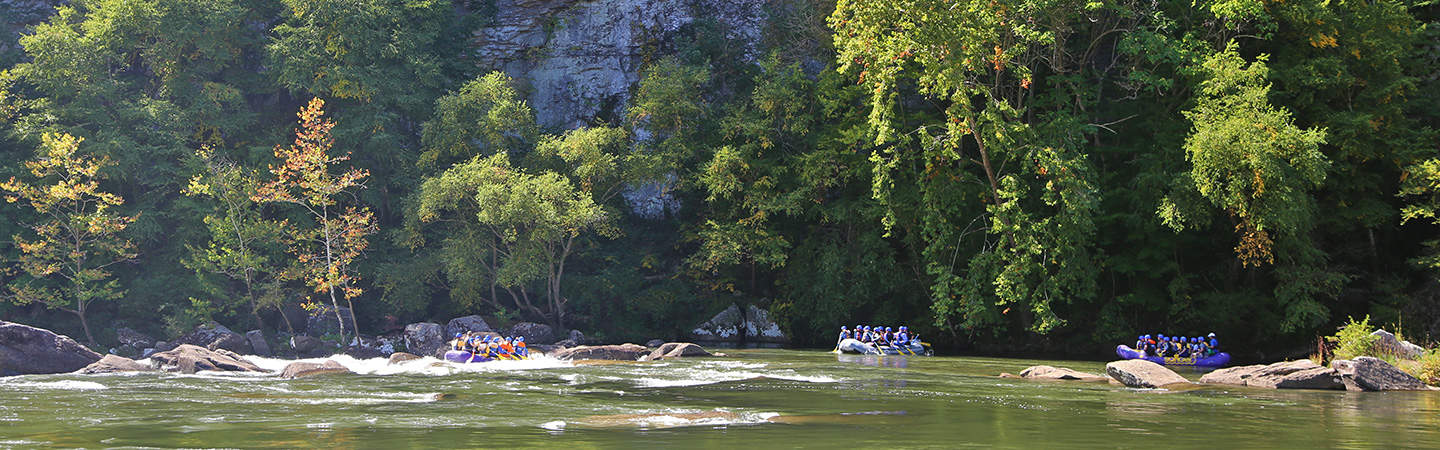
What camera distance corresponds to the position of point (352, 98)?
36938 mm

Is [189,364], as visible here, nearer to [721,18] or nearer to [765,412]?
[765,412]

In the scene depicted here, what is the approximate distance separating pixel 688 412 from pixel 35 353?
17109 millimetres

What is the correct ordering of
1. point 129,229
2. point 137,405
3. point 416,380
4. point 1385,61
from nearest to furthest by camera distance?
point 137,405 → point 416,380 → point 1385,61 → point 129,229

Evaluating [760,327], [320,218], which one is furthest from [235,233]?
[760,327]

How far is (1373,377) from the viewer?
15.1 m

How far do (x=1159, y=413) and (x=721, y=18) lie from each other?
106ft

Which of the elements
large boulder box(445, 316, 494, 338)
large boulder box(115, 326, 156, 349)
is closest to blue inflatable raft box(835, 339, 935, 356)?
large boulder box(445, 316, 494, 338)

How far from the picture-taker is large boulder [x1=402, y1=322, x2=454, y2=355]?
99.7 ft

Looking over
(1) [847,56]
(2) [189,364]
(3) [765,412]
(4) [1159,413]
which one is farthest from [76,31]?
(4) [1159,413]

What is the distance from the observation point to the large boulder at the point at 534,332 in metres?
32.2

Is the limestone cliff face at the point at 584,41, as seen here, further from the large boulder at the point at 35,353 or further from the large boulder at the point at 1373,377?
the large boulder at the point at 1373,377

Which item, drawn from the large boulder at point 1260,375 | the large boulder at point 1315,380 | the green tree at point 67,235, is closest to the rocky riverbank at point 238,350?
the green tree at point 67,235

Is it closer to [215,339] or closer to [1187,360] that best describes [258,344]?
[215,339]

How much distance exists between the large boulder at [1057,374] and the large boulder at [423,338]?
59.4 ft
